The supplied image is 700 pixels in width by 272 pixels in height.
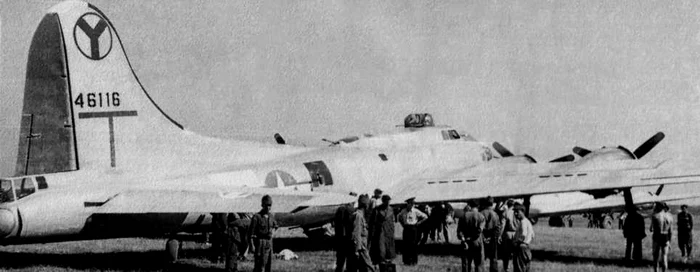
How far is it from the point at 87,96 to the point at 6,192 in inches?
133

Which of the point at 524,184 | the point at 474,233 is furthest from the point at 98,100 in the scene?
the point at 524,184

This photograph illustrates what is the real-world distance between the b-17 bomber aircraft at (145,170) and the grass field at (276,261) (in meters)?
1.32

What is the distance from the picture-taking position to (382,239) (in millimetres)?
13656

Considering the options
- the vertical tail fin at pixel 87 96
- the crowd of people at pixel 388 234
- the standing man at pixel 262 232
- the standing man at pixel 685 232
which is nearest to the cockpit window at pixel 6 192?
the vertical tail fin at pixel 87 96

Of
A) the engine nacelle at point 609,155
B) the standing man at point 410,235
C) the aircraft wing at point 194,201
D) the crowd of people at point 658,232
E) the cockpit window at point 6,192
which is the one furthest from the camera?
the engine nacelle at point 609,155

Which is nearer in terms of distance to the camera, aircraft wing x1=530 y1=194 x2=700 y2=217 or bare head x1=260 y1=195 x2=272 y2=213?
bare head x1=260 y1=195 x2=272 y2=213

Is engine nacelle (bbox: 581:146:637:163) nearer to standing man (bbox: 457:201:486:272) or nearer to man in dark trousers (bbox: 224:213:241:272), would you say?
standing man (bbox: 457:201:486:272)

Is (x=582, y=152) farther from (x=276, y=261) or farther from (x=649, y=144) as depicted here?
(x=276, y=261)

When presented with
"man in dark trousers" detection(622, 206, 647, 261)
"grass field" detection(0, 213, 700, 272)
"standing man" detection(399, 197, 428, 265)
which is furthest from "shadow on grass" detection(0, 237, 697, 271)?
"standing man" detection(399, 197, 428, 265)

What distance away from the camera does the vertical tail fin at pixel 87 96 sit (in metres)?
16.7

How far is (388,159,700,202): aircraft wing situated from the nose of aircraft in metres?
10.2

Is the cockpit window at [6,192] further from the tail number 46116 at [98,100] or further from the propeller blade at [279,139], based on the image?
the propeller blade at [279,139]

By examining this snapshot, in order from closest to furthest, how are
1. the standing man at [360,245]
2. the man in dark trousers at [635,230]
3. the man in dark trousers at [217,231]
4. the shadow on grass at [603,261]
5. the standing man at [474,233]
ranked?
the standing man at [360,245] < the standing man at [474,233] < the man in dark trousers at [217,231] < the shadow on grass at [603,261] < the man in dark trousers at [635,230]

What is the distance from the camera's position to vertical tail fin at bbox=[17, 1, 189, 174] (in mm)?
16656
